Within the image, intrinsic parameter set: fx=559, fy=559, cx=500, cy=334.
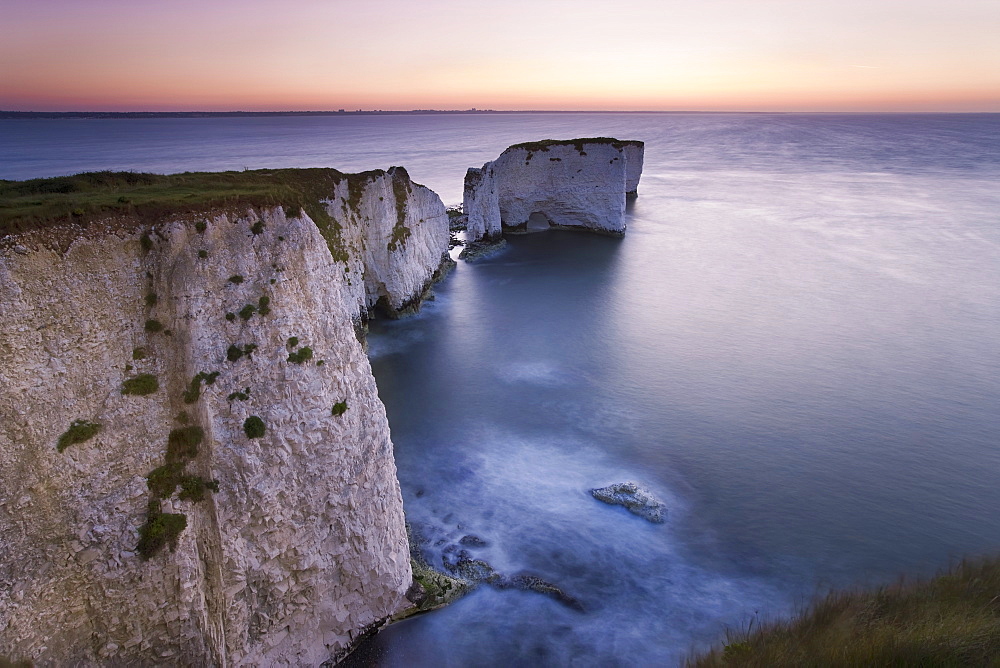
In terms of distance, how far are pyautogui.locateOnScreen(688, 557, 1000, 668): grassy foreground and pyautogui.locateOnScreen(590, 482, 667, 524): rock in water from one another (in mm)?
4053

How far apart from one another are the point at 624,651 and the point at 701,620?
207cm

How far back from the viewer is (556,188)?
1842 inches

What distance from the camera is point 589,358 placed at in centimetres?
2567

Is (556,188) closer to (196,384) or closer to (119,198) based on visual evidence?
(119,198)

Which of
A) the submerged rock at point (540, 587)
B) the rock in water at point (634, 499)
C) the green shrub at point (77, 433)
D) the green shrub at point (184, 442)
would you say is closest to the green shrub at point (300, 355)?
the green shrub at point (184, 442)

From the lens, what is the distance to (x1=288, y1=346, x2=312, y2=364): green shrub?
10391 millimetres

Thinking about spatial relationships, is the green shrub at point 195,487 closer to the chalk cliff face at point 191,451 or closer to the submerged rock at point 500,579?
the chalk cliff face at point 191,451

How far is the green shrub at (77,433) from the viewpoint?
333 inches

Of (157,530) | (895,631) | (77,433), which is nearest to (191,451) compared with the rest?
(157,530)

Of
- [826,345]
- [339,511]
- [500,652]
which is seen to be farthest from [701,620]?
[826,345]

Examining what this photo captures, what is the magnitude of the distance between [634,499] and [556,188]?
35287 millimetres

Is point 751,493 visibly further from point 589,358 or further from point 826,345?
point 826,345

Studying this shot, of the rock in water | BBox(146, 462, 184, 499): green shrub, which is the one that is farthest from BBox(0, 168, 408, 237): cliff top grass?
the rock in water

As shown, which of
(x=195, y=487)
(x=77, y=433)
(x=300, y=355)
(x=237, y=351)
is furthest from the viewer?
(x=300, y=355)
